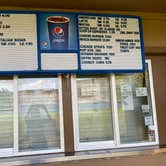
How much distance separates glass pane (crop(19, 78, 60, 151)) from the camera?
7.98 feet

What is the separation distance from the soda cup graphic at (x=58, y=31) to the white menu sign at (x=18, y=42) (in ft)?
0.53

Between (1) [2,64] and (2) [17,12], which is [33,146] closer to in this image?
(1) [2,64]

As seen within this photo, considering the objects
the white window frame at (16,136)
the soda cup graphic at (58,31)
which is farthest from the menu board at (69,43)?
the white window frame at (16,136)

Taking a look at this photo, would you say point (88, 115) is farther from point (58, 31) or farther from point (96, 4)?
point (96, 4)

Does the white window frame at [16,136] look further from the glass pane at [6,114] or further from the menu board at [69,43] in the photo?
the menu board at [69,43]

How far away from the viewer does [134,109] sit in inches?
106

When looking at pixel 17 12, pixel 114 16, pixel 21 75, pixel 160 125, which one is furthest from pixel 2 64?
pixel 160 125

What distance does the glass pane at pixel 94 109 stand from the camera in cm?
256

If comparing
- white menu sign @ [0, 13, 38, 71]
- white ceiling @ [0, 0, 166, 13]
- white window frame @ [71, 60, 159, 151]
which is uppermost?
white ceiling @ [0, 0, 166, 13]

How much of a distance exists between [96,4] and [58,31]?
51 cm

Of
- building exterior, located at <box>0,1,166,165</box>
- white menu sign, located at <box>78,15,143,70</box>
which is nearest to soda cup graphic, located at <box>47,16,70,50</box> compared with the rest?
white menu sign, located at <box>78,15,143,70</box>

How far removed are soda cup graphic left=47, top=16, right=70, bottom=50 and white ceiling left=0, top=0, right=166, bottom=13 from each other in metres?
0.17

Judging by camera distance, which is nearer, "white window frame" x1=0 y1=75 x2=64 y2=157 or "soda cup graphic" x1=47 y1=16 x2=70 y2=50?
"white window frame" x1=0 y1=75 x2=64 y2=157

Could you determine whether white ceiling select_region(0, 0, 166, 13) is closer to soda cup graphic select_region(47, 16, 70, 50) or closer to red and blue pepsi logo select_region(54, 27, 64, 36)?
soda cup graphic select_region(47, 16, 70, 50)
